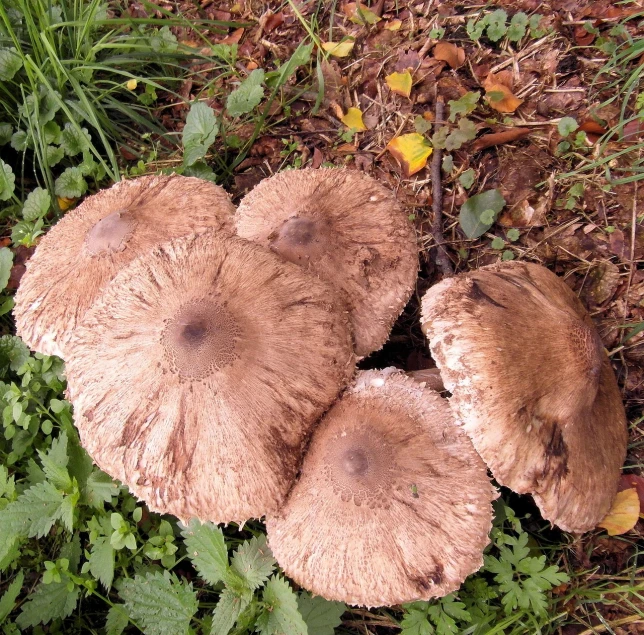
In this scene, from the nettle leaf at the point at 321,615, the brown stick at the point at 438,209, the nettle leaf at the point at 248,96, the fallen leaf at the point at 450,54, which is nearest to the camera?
the nettle leaf at the point at 321,615

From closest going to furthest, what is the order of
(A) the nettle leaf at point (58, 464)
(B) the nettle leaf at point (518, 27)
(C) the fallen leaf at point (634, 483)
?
1. (C) the fallen leaf at point (634, 483)
2. (A) the nettle leaf at point (58, 464)
3. (B) the nettle leaf at point (518, 27)

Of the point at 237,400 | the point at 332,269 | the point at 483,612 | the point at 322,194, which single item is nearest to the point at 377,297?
the point at 332,269

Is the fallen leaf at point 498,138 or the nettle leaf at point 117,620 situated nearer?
the nettle leaf at point 117,620

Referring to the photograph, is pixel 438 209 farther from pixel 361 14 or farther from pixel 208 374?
pixel 208 374

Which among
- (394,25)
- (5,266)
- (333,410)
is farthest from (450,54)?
(5,266)

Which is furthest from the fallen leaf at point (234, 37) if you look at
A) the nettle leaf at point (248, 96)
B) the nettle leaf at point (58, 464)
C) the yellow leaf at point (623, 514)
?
the yellow leaf at point (623, 514)

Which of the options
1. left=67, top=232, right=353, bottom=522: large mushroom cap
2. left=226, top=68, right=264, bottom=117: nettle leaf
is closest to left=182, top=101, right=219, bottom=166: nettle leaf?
left=226, top=68, right=264, bottom=117: nettle leaf

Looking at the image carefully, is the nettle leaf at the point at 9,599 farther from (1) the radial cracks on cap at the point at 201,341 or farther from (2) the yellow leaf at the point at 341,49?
(2) the yellow leaf at the point at 341,49
